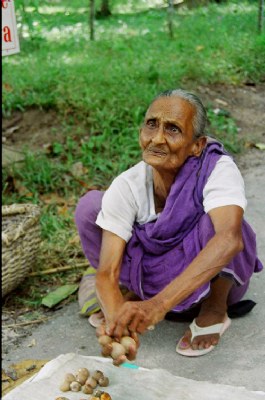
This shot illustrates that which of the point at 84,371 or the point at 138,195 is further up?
the point at 138,195

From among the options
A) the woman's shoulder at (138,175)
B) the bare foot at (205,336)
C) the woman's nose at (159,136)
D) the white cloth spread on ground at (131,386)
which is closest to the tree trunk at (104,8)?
Result: the woman's shoulder at (138,175)

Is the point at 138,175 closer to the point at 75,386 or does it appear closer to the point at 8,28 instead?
the point at 8,28

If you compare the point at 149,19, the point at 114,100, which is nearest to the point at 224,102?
the point at 114,100

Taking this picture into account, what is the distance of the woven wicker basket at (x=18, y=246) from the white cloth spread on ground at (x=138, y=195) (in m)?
0.73

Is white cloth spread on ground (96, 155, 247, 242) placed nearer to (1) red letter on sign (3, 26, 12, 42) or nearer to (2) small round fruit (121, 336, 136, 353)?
(2) small round fruit (121, 336, 136, 353)

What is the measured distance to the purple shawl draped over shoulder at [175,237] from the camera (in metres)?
2.96

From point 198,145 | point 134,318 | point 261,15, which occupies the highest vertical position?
point 198,145

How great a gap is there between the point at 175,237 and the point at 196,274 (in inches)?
16.9

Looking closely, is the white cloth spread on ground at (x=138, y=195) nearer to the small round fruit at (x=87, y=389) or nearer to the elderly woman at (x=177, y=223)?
the elderly woman at (x=177, y=223)

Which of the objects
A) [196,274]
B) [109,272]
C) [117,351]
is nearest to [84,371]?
[117,351]

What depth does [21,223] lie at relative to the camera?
12.1 feet

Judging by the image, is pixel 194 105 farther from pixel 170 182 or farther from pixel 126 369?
pixel 126 369

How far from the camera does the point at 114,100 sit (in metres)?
5.69

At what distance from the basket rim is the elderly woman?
0.51 m
